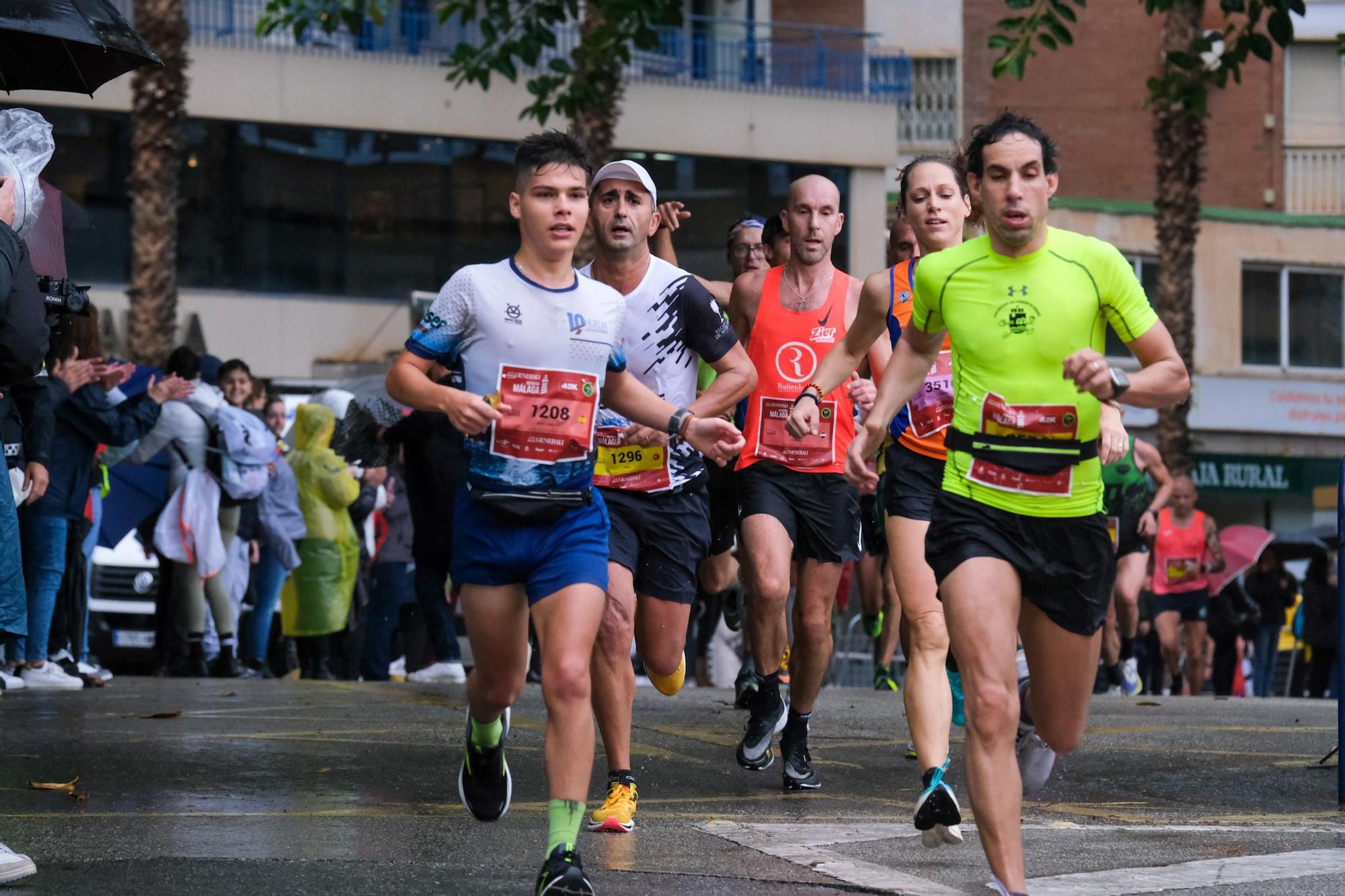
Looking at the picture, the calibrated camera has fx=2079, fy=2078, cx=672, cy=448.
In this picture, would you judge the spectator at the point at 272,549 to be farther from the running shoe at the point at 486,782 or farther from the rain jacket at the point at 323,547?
→ the running shoe at the point at 486,782

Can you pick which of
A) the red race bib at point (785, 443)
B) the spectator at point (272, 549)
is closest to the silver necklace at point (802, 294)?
the red race bib at point (785, 443)

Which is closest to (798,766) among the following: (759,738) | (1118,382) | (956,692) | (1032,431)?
(759,738)

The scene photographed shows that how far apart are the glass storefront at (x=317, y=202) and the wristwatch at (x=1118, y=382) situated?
2469cm

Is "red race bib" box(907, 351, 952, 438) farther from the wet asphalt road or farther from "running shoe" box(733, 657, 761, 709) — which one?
"running shoe" box(733, 657, 761, 709)

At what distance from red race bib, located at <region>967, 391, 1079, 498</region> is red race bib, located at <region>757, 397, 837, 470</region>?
278 centimetres

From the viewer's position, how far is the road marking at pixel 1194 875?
553 centimetres

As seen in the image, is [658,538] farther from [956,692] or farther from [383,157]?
[383,157]

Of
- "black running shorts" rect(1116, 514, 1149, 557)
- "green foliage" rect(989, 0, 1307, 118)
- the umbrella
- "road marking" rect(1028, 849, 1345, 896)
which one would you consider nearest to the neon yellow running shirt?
"road marking" rect(1028, 849, 1345, 896)

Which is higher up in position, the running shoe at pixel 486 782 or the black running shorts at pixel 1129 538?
the running shoe at pixel 486 782

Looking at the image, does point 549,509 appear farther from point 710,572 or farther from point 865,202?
point 865,202

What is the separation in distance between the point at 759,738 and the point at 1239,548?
1408 cm

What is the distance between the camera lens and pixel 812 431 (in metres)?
6.74

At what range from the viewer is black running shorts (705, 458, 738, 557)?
9172 millimetres

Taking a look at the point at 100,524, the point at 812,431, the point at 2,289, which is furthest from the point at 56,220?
the point at 100,524
